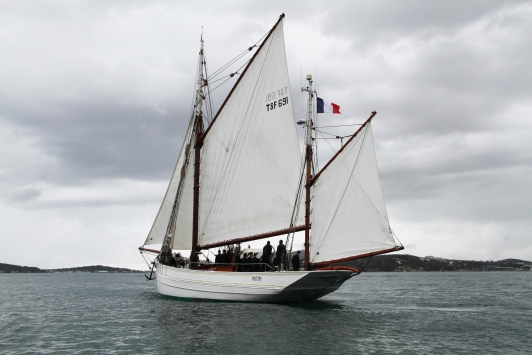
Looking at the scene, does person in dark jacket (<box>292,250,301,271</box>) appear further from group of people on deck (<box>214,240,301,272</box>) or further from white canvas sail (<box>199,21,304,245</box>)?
white canvas sail (<box>199,21,304,245</box>)

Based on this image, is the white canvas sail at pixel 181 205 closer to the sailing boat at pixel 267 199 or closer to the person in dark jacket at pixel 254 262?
the sailing boat at pixel 267 199

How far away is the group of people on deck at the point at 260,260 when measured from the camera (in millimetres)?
37844

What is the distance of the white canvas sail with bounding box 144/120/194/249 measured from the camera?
161 feet

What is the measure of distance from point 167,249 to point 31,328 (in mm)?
16577

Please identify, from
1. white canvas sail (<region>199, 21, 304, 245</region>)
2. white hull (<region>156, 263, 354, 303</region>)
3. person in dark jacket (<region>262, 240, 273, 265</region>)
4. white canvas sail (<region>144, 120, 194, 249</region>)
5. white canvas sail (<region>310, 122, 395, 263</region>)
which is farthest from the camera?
white canvas sail (<region>144, 120, 194, 249</region>)

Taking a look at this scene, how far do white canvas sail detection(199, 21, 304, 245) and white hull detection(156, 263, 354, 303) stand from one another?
460cm

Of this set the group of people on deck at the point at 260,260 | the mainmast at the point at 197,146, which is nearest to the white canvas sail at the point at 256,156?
the mainmast at the point at 197,146

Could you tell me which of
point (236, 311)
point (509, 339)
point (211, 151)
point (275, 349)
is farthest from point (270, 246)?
point (509, 339)

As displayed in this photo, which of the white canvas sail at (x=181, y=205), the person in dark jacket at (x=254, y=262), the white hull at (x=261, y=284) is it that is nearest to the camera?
the white hull at (x=261, y=284)

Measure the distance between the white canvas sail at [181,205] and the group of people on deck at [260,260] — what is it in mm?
8336

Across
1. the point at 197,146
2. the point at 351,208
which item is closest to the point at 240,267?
the point at 351,208

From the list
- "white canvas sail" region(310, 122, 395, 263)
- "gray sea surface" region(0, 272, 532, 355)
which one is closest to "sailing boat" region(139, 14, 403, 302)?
"white canvas sail" region(310, 122, 395, 263)

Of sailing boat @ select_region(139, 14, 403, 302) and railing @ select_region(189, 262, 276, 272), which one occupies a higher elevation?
sailing boat @ select_region(139, 14, 403, 302)

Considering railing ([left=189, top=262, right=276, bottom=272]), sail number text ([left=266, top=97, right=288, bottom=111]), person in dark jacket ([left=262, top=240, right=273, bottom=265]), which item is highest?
sail number text ([left=266, top=97, right=288, bottom=111])
